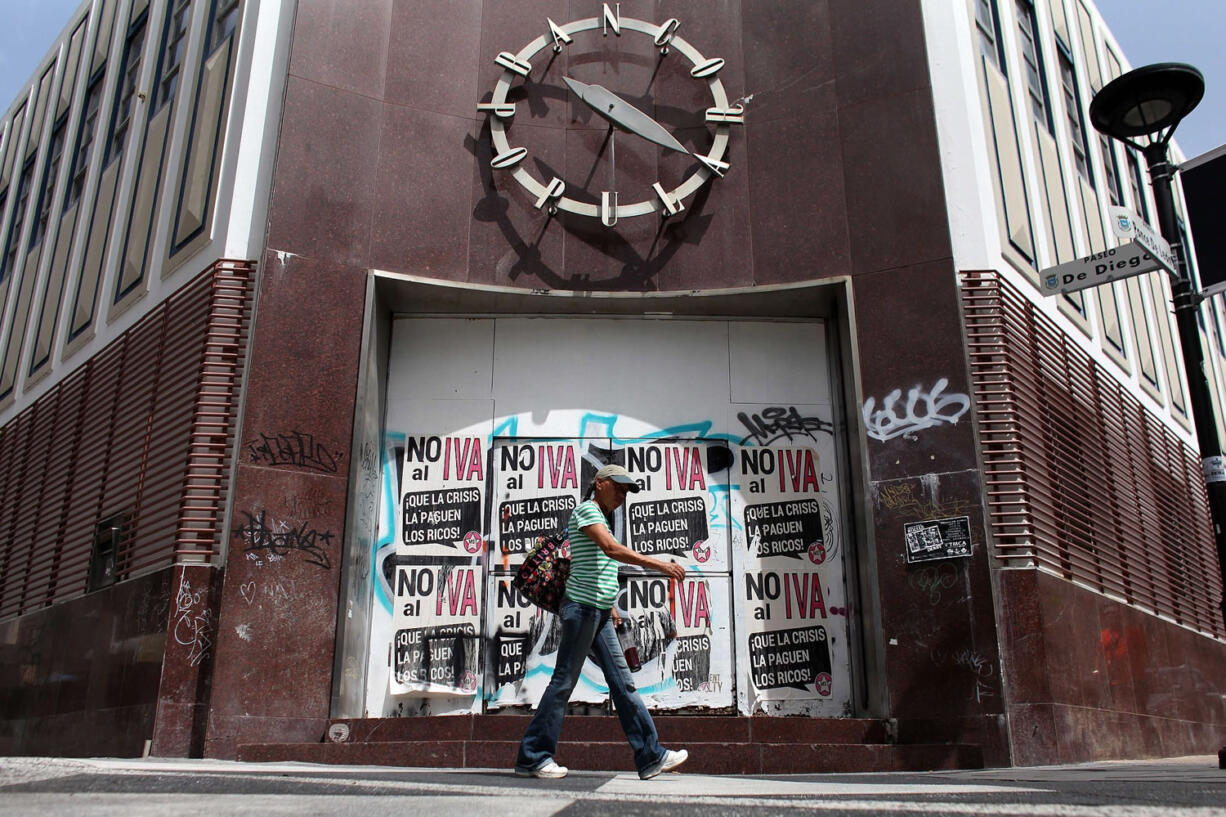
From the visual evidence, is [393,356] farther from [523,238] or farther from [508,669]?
[508,669]

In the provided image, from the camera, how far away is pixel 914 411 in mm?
9875

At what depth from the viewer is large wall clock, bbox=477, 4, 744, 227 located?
36.8ft

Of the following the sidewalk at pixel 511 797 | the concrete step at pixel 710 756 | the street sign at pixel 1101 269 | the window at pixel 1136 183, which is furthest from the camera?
the window at pixel 1136 183

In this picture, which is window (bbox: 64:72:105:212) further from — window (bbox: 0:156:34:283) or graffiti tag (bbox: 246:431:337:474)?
graffiti tag (bbox: 246:431:337:474)

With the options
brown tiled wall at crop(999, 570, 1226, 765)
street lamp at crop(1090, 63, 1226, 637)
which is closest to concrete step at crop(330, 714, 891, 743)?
brown tiled wall at crop(999, 570, 1226, 765)

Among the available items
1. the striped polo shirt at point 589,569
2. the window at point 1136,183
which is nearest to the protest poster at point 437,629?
the striped polo shirt at point 589,569

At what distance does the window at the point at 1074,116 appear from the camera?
14.8 metres

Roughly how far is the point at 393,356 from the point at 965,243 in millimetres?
5672

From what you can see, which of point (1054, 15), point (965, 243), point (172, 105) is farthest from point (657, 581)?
point (1054, 15)

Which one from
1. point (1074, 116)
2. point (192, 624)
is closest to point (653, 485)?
point (192, 624)

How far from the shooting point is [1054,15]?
15.6 meters

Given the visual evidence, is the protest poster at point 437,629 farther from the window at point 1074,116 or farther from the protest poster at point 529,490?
the window at point 1074,116

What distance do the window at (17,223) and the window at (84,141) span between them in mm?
2657

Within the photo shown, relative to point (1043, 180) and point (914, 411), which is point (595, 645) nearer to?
point (914, 411)
